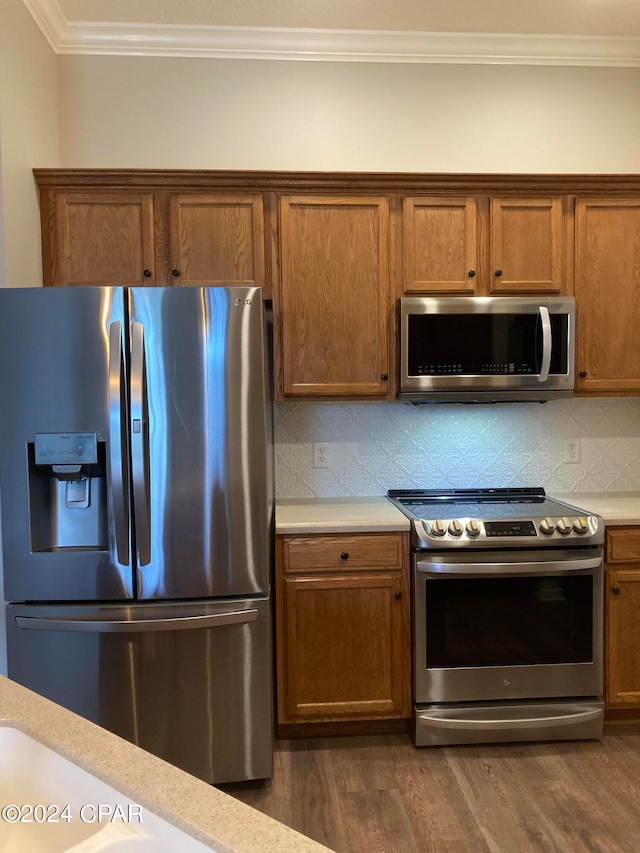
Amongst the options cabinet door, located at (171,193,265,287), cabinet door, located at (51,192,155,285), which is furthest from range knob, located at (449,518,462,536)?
cabinet door, located at (51,192,155,285)

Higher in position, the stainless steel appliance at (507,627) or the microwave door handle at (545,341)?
the microwave door handle at (545,341)

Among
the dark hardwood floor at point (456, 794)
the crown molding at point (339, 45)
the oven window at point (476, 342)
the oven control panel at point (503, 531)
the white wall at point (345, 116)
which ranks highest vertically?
the crown molding at point (339, 45)

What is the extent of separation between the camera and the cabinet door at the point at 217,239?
258cm

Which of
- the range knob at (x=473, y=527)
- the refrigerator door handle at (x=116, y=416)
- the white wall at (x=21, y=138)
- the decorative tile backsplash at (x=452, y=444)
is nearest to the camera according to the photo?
the refrigerator door handle at (x=116, y=416)

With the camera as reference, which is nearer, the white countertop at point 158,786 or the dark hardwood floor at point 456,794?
the white countertop at point 158,786

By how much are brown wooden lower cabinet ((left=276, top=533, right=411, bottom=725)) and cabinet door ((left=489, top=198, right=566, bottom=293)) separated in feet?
4.11

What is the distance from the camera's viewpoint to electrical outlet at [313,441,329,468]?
3006 mm

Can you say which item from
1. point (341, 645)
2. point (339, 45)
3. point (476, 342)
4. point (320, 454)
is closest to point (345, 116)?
point (339, 45)

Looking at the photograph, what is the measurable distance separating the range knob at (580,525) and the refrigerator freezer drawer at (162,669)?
1260mm

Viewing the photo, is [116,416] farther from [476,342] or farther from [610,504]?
[610,504]

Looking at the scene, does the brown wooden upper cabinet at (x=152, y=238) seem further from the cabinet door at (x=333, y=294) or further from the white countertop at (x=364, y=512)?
the white countertop at (x=364, y=512)

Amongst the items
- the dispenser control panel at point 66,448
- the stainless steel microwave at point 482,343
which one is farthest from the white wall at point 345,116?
the dispenser control panel at point 66,448

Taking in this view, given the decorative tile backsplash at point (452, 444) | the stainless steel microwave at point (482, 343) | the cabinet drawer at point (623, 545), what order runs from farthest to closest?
the decorative tile backsplash at point (452, 444), the stainless steel microwave at point (482, 343), the cabinet drawer at point (623, 545)

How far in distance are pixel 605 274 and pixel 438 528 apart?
4.52ft
